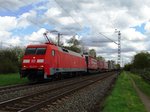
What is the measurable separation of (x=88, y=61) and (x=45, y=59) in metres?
30.8

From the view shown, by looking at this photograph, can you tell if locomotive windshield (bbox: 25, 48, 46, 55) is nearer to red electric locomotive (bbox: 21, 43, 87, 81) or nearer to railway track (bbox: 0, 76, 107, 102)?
red electric locomotive (bbox: 21, 43, 87, 81)

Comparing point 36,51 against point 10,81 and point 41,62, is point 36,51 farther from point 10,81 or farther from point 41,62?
point 10,81

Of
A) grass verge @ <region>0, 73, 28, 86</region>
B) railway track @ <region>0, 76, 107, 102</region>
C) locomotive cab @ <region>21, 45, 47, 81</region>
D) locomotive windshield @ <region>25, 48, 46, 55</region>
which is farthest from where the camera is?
locomotive windshield @ <region>25, 48, 46, 55</region>

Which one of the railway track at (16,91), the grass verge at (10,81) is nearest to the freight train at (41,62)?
the grass verge at (10,81)

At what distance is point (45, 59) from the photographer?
1193 inches

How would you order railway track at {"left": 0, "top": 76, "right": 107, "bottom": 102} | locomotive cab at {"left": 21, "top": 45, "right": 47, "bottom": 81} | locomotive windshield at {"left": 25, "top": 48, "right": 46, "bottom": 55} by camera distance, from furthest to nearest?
1. locomotive windshield at {"left": 25, "top": 48, "right": 46, "bottom": 55}
2. locomotive cab at {"left": 21, "top": 45, "right": 47, "bottom": 81}
3. railway track at {"left": 0, "top": 76, "right": 107, "bottom": 102}

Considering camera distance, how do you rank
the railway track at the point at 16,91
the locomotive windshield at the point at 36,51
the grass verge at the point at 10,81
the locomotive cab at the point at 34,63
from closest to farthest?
1. the railway track at the point at 16,91
2. the grass verge at the point at 10,81
3. the locomotive cab at the point at 34,63
4. the locomotive windshield at the point at 36,51

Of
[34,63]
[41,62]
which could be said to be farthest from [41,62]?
[34,63]

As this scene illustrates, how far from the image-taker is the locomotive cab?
2984cm

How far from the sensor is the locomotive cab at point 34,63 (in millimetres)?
29844

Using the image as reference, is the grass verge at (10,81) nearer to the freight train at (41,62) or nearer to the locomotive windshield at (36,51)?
the freight train at (41,62)

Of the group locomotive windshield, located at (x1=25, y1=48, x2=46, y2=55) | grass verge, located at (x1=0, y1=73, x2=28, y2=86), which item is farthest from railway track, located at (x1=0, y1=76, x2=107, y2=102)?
locomotive windshield, located at (x1=25, y1=48, x2=46, y2=55)

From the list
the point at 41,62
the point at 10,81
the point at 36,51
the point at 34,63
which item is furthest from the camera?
the point at 10,81

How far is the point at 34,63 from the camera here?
1193 inches
